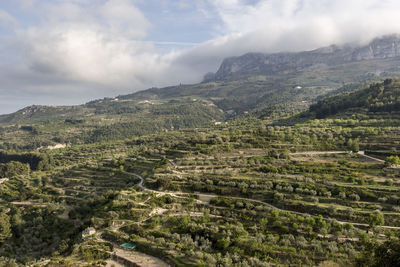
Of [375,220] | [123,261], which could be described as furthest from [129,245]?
[375,220]

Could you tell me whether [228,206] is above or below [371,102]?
below

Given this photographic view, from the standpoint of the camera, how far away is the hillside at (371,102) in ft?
380

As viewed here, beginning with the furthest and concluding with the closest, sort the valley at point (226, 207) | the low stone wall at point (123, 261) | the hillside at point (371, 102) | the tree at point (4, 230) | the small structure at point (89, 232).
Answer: the hillside at point (371, 102) → the tree at point (4, 230) → the small structure at point (89, 232) → the valley at point (226, 207) → the low stone wall at point (123, 261)

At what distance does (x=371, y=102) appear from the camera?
408ft

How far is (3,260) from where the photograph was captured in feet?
138

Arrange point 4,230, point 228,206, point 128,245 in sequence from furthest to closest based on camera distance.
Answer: point 4,230, point 228,206, point 128,245

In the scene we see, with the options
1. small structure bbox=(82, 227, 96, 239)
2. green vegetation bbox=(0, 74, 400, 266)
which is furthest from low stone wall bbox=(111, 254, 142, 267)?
small structure bbox=(82, 227, 96, 239)

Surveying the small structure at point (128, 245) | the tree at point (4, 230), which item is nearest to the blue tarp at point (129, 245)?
the small structure at point (128, 245)

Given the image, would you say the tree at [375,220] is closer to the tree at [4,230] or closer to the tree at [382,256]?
the tree at [382,256]

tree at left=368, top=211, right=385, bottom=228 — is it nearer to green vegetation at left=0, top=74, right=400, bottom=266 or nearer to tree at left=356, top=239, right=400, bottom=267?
green vegetation at left=0, top=74, right=400, bottom=266

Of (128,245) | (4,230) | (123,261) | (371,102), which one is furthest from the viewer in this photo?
(371,102)

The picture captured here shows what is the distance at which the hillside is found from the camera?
116 meters

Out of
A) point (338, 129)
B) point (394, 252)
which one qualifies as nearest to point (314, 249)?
point (394, 252)

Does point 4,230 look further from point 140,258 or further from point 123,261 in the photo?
point 140,258
